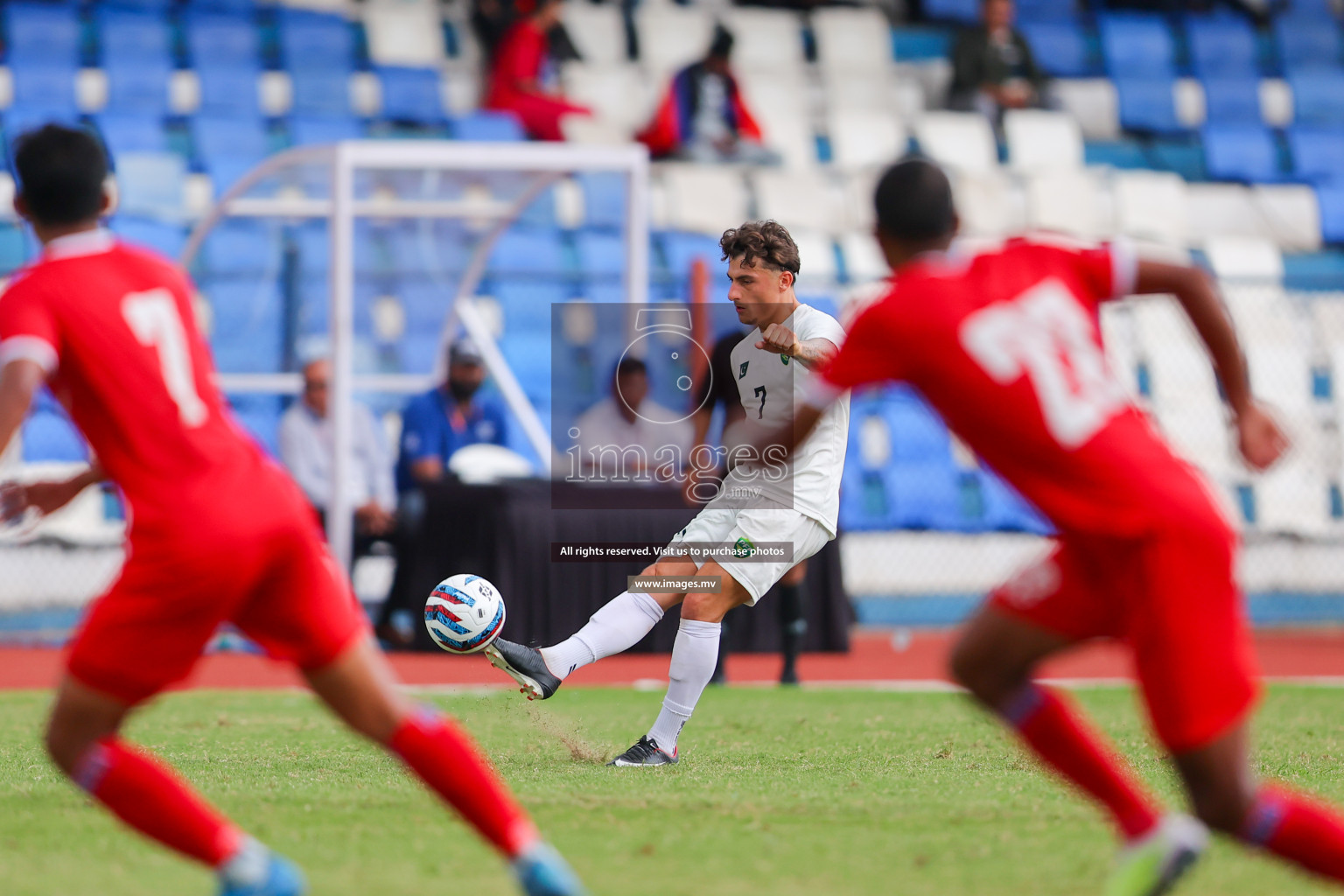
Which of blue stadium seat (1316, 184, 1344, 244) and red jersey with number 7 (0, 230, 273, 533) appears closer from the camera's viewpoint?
red jersey with number 7 (0, 230, 273, 533)

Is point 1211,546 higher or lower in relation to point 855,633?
higher

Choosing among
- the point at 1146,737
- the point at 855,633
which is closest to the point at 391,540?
the point at 855,633

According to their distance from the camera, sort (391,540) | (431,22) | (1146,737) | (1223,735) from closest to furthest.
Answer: (1223,735)
(1146,737)
(391,540)
(431,22)

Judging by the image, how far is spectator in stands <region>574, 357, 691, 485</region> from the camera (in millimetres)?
11461

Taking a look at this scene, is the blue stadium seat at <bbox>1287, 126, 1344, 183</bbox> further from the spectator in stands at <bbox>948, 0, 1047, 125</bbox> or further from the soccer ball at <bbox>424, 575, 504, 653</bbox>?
the soccer ball at <bbox>424, 575, 504, 653</bbox>

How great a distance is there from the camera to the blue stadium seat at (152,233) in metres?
14.1

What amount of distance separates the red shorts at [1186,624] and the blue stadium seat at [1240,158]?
623 inches

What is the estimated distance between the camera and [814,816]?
17.4ft

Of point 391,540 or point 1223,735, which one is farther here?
point 391,540

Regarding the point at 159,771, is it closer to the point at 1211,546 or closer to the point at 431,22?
the point at 1211,546

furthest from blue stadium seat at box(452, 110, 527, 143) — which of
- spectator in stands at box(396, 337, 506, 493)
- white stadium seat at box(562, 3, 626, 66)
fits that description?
spectator in stands at box(396, 337, 506, 493)

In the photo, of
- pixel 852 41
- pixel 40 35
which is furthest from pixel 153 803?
pixel 852 41

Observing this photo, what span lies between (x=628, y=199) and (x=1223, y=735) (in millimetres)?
9342

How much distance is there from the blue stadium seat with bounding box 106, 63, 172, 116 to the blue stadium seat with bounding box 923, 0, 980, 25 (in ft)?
27.9
